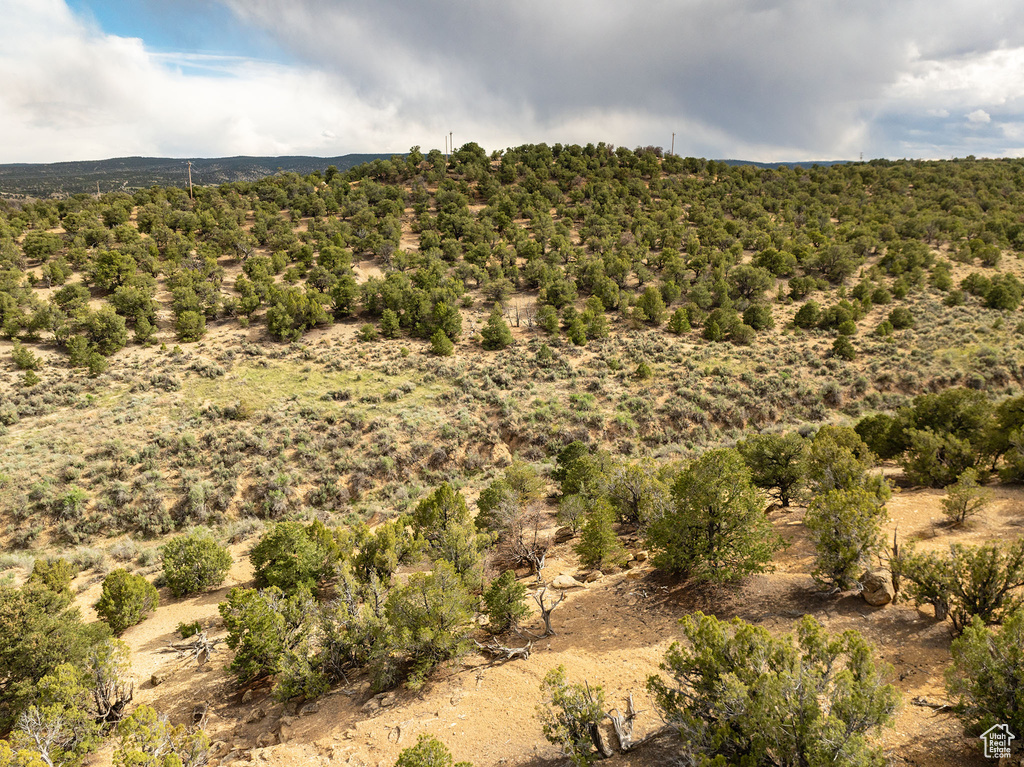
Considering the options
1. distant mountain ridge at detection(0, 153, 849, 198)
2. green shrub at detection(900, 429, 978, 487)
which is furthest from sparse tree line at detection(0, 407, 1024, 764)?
distant mountain ridge at detection(0, 153, 849, 198)

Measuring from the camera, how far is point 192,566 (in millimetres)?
19688

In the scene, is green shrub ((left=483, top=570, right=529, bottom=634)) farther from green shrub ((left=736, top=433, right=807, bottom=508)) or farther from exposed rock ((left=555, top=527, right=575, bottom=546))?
green shrub ((left=736, top=433, right=807, bottom=508))

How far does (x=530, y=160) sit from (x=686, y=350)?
202ft

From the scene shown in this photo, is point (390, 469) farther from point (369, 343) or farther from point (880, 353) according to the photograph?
point (880, 353)

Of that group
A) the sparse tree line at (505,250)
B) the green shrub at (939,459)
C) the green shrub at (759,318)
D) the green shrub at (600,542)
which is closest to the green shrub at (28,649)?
the green shrub at (600,542)

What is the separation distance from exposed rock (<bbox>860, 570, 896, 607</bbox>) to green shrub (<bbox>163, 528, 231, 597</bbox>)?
23.0m

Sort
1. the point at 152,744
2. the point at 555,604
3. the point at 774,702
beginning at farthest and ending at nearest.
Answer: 1. the point at 555,604
2. the point at 152,744
3. the point at 774,702

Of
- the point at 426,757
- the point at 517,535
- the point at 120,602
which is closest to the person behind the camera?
the point at 426,757

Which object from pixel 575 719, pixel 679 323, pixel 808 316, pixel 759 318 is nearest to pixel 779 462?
pixel 575 719

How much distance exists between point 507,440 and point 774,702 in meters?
26.2

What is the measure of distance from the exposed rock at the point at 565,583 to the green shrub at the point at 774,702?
881 centimetres

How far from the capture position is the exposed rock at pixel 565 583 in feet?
56.7

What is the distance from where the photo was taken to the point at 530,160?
89.4 metres

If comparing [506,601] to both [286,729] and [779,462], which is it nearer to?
[286,729]
